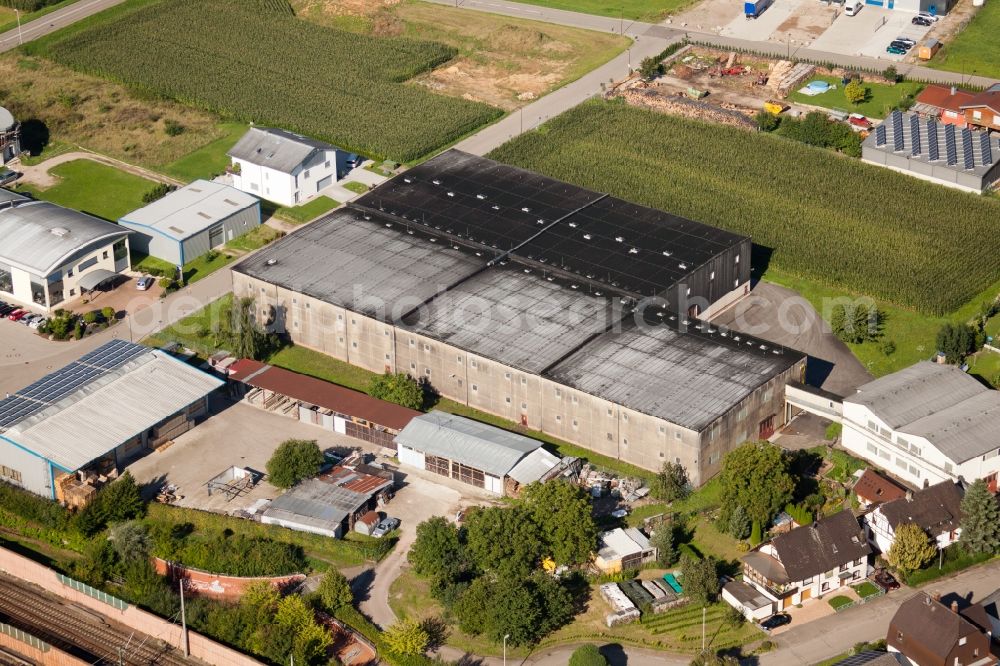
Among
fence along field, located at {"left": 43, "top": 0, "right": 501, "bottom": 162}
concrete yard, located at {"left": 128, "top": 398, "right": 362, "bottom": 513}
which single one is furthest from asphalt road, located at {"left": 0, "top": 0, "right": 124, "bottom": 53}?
concrete yard, located at {"left": 128, "top": 398, "right": 362, "bottom": 513}

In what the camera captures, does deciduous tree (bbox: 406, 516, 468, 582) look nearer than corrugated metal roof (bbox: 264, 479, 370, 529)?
Yes

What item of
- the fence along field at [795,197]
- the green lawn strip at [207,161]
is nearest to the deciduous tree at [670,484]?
the fence along field at [795,197]

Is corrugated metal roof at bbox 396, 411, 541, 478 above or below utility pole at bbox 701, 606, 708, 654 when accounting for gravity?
above

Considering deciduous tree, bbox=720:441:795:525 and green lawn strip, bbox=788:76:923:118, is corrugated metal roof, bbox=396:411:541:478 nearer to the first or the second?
deciduous tree, bbox=720:441:795:525

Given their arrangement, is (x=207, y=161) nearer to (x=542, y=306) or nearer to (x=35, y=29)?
(x=35, y=29)

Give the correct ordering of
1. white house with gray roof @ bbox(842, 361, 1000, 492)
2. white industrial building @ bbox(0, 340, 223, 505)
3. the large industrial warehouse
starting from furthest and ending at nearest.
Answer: the large industrial warehouse → white industrial building @ bbox(0, 340, 223, 505) → white house with gray roof @ bbox(842, 361, 1000, 492)

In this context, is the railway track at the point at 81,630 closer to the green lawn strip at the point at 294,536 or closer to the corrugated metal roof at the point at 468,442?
the green lawn strip at the point at 294,536
